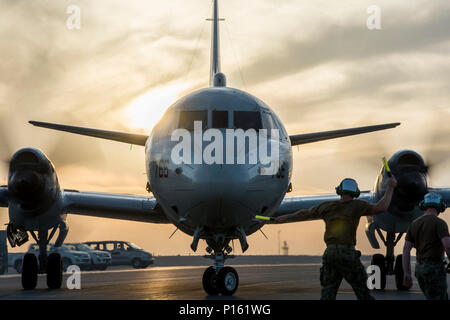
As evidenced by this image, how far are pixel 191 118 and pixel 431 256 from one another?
6.33m

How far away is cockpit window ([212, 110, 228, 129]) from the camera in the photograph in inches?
490

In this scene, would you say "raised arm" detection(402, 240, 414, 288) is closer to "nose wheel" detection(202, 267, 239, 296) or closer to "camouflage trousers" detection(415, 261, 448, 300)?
"camouflage trousers" detection(415, 261, 448, 300)

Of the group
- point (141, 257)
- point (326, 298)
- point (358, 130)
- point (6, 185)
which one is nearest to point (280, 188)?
point (358, 130)

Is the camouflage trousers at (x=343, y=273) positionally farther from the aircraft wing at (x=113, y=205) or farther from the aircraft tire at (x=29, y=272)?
the aircraft tire at (x=29, y=272)

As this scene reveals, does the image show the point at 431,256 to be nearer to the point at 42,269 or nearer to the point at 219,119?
the point at 219,119

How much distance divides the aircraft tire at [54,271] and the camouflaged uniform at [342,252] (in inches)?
435

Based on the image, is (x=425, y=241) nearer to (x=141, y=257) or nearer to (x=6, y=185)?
(x=6, y=185)

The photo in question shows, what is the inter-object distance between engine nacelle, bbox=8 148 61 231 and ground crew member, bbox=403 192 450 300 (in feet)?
34.7

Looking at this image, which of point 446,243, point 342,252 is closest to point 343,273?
point 342,252

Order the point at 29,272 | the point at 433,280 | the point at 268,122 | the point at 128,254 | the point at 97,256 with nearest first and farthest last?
the point at 433,280
the point at 268,122
the point at 29,272
the point at 97,256
the point at 128,254

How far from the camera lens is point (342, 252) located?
7531mm

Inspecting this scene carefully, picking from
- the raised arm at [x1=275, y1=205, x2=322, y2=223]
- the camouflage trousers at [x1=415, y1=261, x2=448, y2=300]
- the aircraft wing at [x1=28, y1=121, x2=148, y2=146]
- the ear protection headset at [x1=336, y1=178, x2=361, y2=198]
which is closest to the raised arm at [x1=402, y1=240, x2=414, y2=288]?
the camouflage trousers at [x1=415, y1=261, x2=448, y2=300]

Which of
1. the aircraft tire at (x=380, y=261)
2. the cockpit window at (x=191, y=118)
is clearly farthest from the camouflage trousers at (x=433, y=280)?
the aircraft tire at (x=380, y=261)
